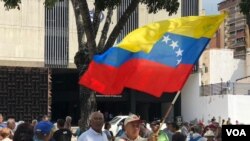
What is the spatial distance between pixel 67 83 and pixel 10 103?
27.3 ft

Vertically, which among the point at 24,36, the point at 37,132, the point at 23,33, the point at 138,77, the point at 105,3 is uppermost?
the point at 23,33

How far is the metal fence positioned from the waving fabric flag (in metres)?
32.3

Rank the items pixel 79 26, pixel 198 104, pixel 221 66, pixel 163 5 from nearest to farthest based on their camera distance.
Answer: pixel 163 5
pixel 79 26
pixel 198 104
pixel 221 66

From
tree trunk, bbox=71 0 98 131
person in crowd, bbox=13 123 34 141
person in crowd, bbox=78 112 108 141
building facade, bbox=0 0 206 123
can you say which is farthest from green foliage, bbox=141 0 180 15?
building facade, bbox=0 0 206 123

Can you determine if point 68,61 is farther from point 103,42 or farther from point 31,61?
point 103,42

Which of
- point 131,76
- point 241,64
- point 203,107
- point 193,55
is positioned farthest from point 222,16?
point 241,64

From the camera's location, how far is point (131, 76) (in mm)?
8500

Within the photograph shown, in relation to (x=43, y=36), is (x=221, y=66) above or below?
below

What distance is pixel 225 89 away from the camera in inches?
1628

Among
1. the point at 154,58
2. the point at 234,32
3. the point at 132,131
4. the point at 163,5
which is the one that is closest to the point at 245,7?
the point at 163,5

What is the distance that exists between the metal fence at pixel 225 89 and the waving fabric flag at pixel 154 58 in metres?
32.3

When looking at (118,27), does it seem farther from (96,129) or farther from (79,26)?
(96,129)

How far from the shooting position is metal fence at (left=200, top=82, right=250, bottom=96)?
41438 mm

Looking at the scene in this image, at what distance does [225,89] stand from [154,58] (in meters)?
33.3
